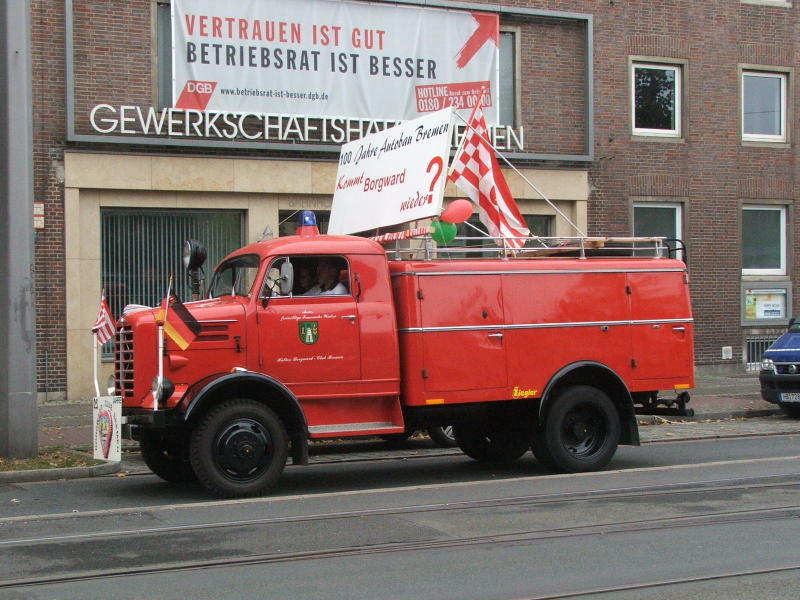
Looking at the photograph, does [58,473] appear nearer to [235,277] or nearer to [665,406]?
[235,277]

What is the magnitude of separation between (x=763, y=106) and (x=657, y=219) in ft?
12.2

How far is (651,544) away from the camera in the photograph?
778 centimetres

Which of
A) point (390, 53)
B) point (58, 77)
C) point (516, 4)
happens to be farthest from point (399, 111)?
point (58, 77)

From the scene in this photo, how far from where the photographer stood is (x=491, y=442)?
1245 cm

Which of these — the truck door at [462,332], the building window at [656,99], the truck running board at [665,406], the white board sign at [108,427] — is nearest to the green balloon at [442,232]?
the truck door at [462,332]

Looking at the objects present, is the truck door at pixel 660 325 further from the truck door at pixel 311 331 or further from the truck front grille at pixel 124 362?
the truck front grille at pixel 124 362

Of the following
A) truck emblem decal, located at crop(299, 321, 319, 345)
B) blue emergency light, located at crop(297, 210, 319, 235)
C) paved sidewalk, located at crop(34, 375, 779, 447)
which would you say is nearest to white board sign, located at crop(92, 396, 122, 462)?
truck emblem decal, located at crop(299, 321, 319, 345)

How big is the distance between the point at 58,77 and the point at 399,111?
20.0 ft

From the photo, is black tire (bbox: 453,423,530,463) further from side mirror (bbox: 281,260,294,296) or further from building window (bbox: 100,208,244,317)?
building window (bbox: 100,208,244,317)

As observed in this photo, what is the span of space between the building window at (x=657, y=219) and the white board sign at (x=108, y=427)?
14752mm

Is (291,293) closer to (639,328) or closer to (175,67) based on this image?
(639,328)

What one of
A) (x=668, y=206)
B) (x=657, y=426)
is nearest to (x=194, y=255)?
(x=657, y=426)

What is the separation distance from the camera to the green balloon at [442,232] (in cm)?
1098

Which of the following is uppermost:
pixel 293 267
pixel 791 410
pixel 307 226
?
pixel 307 226
